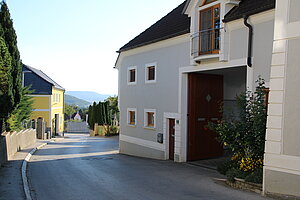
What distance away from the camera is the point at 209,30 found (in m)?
14.0

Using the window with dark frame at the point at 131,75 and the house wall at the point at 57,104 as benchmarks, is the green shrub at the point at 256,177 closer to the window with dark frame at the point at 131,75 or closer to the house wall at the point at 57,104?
the window with dark frame at the point at 131,75

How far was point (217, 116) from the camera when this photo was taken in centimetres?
1706

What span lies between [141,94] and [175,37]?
4.81 m

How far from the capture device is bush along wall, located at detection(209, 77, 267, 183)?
384 inches

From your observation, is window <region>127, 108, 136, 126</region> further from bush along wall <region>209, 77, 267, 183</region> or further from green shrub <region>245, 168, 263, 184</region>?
green shrub <region>245, 168, 263, 184</region>

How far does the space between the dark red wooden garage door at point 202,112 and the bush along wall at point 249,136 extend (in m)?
5.29

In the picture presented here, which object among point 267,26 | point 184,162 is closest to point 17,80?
point 184,162

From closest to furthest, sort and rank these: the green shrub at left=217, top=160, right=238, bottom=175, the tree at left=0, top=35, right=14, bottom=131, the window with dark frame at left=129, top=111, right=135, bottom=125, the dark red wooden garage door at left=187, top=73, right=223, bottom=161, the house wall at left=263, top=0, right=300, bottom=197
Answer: the house wall at left=263, top=0, right=300, bottom=197 → the green shrub at left=217, top=160, right=238, bottom=175 → the tree at left=0, top=35, right=14, bottom=131 → the dark red wooden garage door at left=187, top=73, right=223, bottom=161 → the window with dark frame at left=129, top=111, right=135, bottom=125

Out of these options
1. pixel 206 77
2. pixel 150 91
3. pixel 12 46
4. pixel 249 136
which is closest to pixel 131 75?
pixel 150 91

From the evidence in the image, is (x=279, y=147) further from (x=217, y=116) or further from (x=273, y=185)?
(x=217, y=116)

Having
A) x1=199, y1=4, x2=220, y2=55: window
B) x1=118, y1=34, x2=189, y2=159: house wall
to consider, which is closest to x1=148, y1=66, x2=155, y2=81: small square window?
x1=118, y1=34, x2=189, y2=159: house wall

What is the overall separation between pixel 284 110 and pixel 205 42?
21.2 feet

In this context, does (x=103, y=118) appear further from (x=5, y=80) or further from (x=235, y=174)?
(x=235, y=174)

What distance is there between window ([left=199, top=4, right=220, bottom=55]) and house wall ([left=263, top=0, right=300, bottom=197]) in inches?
195
